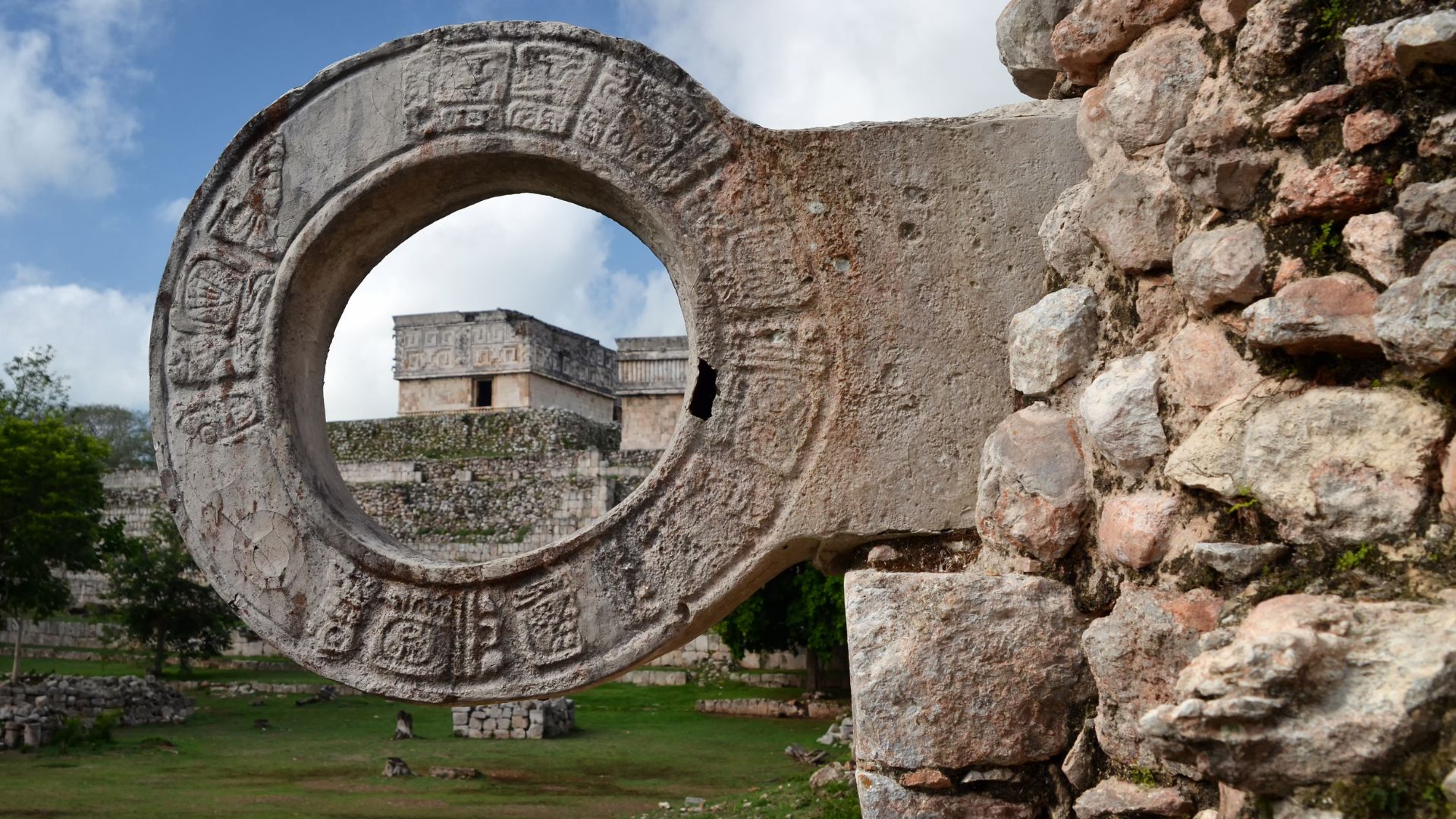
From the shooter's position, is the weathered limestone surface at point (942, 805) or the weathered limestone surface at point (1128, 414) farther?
the weathered limestone surface at point (942, 805)

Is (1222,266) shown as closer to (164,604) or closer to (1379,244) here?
(1379,244)

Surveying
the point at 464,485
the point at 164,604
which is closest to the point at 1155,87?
the point at 164,604

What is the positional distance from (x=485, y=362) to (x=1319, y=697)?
1268 inches

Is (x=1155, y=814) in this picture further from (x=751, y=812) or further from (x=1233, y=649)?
(x=751, y=812)

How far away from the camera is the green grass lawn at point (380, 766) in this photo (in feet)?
32.6

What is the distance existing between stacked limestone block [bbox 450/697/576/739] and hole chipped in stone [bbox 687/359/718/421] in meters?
12.4

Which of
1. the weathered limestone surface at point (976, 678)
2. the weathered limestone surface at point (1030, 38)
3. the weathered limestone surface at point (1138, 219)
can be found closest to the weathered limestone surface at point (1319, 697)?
the weathered limestone surface at point (976, 678)

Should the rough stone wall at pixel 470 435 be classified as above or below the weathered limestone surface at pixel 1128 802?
above

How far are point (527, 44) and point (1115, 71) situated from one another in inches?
59.4

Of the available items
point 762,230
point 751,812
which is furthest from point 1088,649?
point 751,812

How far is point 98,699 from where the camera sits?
16344 millimetres

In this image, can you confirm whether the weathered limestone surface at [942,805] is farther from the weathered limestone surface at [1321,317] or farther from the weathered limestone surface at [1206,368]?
the weathered limestone surface at [1321,317]

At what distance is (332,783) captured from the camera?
36.6ft

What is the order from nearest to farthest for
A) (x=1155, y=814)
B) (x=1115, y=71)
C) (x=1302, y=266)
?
(x=1302, y=266) < (x=1155, y=814) < (x=1115, y=71)
